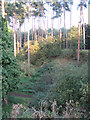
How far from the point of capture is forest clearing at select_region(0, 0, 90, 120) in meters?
3.16

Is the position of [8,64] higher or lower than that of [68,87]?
higher

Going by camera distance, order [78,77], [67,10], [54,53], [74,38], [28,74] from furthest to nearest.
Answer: [67,10] < [54,53] < [74,38] < [28,74] < [78,77]

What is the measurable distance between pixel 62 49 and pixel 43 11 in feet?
24.6

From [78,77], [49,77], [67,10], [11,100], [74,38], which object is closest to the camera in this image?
[78,77]

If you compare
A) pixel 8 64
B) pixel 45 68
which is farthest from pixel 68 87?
pixel 45 68

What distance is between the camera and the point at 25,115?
8.10ft

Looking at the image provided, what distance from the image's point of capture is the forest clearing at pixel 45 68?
3161 millimetres

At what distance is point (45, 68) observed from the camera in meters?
14.0

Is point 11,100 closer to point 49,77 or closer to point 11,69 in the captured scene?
point 11,69

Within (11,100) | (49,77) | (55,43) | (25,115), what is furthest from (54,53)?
(25,115)

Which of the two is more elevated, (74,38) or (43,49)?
(74,38)

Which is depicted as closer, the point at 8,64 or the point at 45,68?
the point at 8,64

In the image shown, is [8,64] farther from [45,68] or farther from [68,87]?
[45,68]

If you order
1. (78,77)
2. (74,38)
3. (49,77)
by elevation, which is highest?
(74,38)
